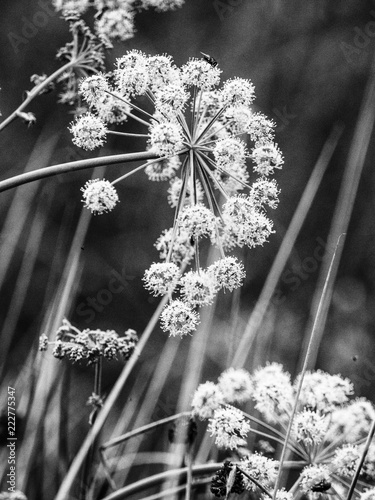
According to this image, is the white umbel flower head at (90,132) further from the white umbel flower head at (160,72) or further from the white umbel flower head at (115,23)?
the white umbel flower head at (115,23)

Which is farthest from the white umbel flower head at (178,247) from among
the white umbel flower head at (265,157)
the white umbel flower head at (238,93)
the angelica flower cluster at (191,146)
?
the white umbel flower head at (238,93)

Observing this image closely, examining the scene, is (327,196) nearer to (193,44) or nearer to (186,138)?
(193,44)

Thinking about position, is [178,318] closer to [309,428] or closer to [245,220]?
[245,220]

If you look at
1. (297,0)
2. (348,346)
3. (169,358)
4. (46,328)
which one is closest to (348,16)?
(297,0)

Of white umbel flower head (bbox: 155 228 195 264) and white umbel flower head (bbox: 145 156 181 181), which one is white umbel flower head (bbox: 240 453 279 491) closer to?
white umbel flower head (bbox: 155 228 195 264)

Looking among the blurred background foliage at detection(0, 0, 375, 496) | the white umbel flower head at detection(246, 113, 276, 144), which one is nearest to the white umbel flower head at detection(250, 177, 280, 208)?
the white umbel flower head at detection(246, 113, 276, 144)

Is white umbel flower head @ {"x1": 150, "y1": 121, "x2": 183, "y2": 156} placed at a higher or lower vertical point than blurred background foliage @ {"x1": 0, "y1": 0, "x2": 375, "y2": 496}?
lower
